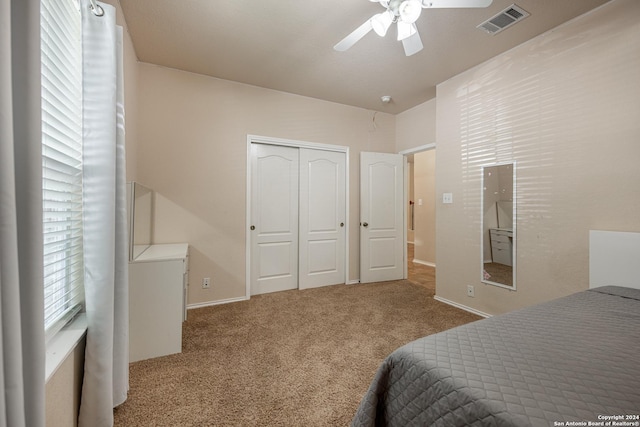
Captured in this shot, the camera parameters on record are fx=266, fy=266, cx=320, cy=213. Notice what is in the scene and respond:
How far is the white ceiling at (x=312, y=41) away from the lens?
78.8 inches

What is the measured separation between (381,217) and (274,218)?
5.39 ft

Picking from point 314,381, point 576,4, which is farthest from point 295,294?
point 576,4

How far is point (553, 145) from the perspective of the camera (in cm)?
225

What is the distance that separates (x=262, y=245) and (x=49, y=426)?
8.21 feet

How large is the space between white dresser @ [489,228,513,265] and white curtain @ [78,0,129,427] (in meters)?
3.09

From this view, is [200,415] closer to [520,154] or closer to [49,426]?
[49,426]

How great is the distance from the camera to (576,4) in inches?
76.9

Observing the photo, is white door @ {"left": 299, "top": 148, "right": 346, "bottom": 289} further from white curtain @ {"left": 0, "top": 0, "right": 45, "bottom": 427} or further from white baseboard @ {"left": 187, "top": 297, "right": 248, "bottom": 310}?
white curtain @ {"left": 0, "top": 0, "right": 45, "bottom": 427}

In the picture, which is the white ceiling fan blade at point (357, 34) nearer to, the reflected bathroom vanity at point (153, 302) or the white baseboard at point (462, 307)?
the reflected bathroom vanity at point (153, 302)

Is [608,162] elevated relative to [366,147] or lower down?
lower down

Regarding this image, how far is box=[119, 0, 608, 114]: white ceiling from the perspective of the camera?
200cm

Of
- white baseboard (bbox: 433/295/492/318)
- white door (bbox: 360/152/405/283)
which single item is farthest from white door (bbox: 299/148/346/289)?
white baseboard (bbox: 433/295/492/318)

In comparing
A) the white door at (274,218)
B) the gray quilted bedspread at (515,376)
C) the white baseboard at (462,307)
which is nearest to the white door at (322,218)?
the white door at (274,218)

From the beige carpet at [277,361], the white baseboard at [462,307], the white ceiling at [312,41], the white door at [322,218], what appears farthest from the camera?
the white door at [322,218]
